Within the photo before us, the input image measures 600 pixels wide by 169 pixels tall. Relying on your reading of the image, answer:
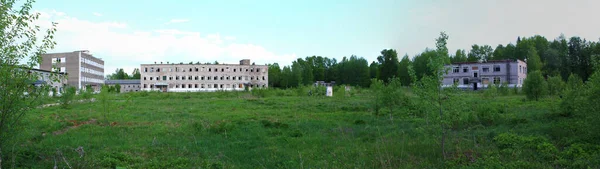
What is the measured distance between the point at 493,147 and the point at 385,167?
13.0ft

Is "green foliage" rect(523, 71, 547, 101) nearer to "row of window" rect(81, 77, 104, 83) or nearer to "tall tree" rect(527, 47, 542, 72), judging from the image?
"tall tree" rect(527, 47, 542, 72)

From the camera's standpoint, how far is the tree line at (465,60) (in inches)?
2837

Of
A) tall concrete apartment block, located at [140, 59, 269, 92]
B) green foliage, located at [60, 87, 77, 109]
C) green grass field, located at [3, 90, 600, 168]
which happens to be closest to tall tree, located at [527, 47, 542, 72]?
tall concrete apartment block, located at [140, 59, 269, 92]

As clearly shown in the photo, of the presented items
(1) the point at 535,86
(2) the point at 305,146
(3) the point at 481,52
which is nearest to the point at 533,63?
(3) the point at 481,52

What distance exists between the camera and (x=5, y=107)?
7.15 meters

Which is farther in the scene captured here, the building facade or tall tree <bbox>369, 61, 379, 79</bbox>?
tall tree <bbox>369, 61, 379, 79</bbox>

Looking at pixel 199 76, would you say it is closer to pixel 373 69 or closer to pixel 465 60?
pixel 373 69

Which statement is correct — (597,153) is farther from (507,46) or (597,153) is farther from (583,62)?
(507,46)

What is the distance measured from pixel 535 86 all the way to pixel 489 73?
154 ft

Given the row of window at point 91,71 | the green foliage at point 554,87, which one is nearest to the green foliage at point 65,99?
the green foliage at point 554,87

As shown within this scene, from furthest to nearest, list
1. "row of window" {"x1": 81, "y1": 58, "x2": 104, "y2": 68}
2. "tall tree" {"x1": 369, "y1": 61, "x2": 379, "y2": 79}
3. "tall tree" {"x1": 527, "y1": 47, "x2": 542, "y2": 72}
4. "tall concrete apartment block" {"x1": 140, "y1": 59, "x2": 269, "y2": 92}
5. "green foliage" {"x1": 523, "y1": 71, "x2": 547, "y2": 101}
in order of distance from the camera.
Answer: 1. "tall tree" {"x1": 369, "y1": 61, "x2": 379, "y2": 79}
2. "tall concrete apartment block" {"x1": 140, "y1": 59, "x2": 269, "y2": 92}
3. "row of window" {"x1": 81, "y1": 58, "x2": 104, "y2": 68}
4. "tall tree" {"x1": 527, "y1": 47, "x2": 542, "y2": 72}
5. "green foliage" {"x1": 523, "y1": 71, "x2": 547, "y2": 101}

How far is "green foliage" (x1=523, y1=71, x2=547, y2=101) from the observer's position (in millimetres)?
27406

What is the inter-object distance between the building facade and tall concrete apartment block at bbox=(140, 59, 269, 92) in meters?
50.6

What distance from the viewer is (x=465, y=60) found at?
4131 inches
